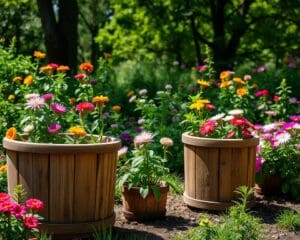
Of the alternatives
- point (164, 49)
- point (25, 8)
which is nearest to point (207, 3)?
point (164, 49)

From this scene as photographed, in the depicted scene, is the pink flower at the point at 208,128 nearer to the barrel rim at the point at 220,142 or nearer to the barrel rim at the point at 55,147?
the barrel rim at the point at 220,142

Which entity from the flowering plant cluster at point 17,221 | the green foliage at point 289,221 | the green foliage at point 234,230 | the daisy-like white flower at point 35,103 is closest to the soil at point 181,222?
the green foliage at point 289,221

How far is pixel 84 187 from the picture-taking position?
408 centimetres

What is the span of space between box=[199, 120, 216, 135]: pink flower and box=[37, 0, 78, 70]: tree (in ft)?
21.9

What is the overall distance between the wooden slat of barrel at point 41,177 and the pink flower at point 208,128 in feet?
5.50

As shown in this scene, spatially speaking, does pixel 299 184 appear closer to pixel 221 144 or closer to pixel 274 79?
pixel 221 144

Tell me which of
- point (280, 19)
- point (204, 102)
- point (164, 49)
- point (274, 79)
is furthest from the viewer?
point (164, 49)

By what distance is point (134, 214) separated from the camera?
4.82m

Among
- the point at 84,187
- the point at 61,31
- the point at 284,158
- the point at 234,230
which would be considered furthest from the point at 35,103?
the point at 61,31

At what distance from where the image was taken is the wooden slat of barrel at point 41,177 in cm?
399

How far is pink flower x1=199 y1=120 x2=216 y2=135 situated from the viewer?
5.13 meters

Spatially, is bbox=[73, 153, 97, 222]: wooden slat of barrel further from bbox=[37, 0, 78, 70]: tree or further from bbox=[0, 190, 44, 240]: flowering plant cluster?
bbox=[37, 0, 78, 70]: tree

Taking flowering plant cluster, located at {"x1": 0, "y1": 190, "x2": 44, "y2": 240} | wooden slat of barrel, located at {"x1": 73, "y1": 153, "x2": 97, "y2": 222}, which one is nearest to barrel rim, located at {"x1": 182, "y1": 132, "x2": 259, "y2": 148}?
wooden slat of barrel, located at {"x1": 73, "y1": 153, "x2": 97, "y2": 222}

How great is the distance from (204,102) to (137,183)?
1100 mm
